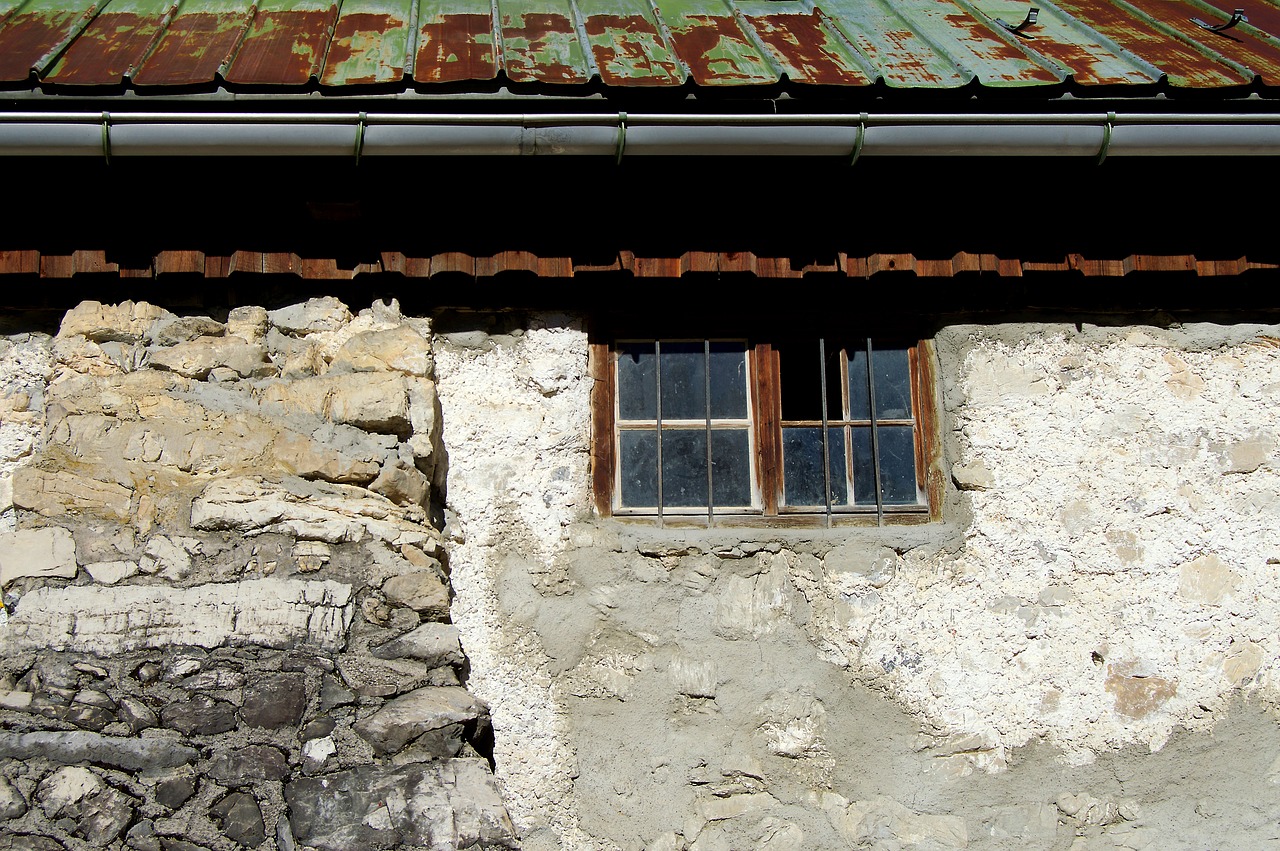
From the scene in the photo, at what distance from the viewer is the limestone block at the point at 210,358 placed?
285 centimetres

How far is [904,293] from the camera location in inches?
129

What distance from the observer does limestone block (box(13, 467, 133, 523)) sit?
2559 millimetres

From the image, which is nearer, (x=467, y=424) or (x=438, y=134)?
(x=438, y=134)

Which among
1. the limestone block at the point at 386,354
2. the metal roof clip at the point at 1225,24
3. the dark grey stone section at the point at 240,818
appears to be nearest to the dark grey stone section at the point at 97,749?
the dark grey stone section at the point at 240,818

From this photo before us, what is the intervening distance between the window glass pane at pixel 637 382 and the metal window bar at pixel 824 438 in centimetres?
52

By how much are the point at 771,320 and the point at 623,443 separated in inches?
23.9

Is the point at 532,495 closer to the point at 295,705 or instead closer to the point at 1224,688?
the point at 295,705

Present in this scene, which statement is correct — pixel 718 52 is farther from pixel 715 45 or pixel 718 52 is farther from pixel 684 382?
pixel 684 382

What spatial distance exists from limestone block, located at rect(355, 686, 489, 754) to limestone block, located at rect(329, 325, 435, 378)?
3.10 ft

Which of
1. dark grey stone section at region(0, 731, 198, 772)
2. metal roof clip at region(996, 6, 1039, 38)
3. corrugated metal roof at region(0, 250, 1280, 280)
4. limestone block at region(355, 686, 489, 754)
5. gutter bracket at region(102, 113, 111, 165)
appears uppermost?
metal roof clip at region(996, 6, 1039, 38)

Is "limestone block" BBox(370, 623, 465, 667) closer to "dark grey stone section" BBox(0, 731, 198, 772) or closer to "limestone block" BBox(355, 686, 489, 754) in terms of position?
"limestone block" BBox(355, 686, 489, 754)

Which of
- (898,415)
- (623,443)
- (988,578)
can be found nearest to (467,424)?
(623,443)

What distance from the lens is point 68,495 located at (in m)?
2.57

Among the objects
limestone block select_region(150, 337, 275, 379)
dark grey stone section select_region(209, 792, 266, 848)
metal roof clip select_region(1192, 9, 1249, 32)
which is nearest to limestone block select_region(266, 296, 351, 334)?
limestone block select_region(150, 337, 275, 379)
